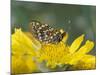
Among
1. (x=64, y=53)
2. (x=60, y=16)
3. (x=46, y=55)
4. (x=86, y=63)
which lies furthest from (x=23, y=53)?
(x=86, y=63)

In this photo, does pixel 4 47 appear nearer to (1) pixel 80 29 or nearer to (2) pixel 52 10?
(2) pixel 52 10

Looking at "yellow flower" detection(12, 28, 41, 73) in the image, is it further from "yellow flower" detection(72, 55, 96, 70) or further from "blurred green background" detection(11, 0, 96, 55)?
"yellow flower" detection(72, 55, 96, 70)

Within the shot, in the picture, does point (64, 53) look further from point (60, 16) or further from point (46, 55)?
point (60, 16)

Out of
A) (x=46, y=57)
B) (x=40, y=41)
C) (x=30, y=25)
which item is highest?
(x=30, y=25)

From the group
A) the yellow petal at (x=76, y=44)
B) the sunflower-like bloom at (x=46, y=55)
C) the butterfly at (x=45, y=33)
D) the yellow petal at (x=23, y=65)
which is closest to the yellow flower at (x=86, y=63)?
the sunflower-like bloom at (x=46, y=55)

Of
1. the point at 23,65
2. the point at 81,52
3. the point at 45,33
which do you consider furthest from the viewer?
the point at 81,52

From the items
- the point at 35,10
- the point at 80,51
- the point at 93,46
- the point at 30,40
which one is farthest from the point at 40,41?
the point at 93,46
